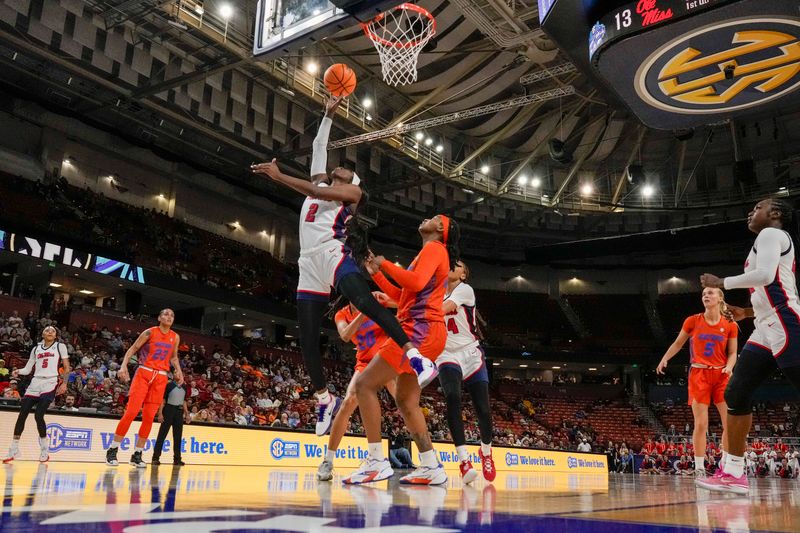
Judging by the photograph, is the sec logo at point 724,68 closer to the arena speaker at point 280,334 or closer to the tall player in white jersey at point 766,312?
the tall player in white jersey at point 766,312

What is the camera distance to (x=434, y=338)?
15.4 ft

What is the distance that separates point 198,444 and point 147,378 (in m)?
2.94

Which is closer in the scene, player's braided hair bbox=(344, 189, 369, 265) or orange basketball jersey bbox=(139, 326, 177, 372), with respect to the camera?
player's braided hair bbox=(344, 189, 369, 265)

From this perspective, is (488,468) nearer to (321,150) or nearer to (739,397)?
(739,397)

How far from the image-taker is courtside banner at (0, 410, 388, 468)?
881 cm

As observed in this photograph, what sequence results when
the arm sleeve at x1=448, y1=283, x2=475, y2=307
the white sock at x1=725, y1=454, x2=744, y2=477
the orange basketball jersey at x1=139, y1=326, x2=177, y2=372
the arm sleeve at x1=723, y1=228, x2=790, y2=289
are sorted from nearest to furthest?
the arm sleeve at x1=723, y1=228, x2=790, y2=289
the white sock at x1=725, y1=454, x2=744, y2=477
the arm sleeve at x1=448, y1=283, x2=475, y2=307
the orange basketball jersey at x1=139, y1=326, x2=177, y2=372

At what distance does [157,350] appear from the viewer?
768 cm

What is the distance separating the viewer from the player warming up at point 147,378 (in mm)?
7188

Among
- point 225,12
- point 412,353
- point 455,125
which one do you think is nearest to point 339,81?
point 412,353

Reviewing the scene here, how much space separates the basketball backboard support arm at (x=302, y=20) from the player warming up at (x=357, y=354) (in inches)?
122

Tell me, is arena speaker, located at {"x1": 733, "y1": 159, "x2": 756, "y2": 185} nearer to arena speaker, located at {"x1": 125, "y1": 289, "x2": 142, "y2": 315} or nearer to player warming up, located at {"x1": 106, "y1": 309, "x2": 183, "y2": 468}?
player warming up, located at {"x1": 106, "y1": 309, "x2": 183, "y2": 468}

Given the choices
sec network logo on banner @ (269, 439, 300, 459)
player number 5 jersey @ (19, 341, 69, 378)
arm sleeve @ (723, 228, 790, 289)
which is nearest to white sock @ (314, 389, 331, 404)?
arm sleeve @ (723, 228, 790, 289)

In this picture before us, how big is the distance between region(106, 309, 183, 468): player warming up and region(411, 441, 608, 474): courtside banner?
6.68 meters

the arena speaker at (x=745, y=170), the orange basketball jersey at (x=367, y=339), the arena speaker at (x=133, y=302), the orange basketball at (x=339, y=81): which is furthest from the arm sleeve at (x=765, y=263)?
the arena speaker at (x=133, y=302)
